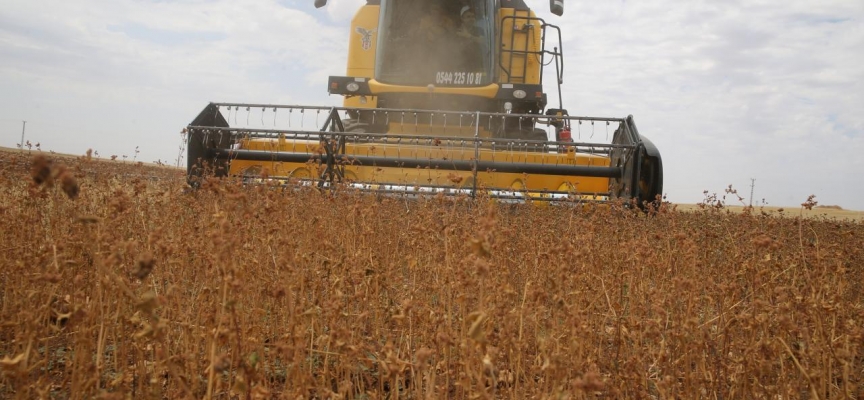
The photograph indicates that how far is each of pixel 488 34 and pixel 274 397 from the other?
24.0ft

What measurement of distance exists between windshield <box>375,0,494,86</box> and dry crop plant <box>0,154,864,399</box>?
15.4 ft

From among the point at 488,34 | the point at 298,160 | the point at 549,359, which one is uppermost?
the point at 488,34

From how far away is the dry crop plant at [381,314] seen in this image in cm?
181

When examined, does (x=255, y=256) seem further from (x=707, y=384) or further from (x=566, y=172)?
(x=566, y=172)

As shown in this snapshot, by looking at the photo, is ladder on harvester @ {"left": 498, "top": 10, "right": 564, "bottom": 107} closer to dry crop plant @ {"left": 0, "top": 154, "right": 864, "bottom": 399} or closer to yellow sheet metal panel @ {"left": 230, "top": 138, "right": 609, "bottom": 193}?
yellow sheet metal panel @ {"left": 230, "top": 138, "right": 609, "bottom": 193}

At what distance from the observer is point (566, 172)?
23.7 ft

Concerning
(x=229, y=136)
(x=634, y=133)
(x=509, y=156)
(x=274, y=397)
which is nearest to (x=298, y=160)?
(x=229, y=136)

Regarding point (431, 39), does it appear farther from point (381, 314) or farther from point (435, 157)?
point (381, 314)

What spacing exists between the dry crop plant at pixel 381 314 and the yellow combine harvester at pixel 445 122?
2.46 m

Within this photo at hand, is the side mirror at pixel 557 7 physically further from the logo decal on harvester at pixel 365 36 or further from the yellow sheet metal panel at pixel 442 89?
the logo decal on harvester at pixel 365 36

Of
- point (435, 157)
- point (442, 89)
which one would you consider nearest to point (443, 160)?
point (435, 157)

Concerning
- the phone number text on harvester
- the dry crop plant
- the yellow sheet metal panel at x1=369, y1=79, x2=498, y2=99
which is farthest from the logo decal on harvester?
the dry crop plant

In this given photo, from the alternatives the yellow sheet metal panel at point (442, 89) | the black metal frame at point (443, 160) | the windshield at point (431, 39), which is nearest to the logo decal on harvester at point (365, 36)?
the windshield at point (431, 39)

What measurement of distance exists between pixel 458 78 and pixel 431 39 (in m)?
0.78
